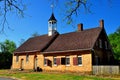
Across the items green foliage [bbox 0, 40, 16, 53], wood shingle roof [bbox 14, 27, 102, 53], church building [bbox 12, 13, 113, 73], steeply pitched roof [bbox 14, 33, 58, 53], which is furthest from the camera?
green foliage [bbox 0, 40, 16, 53]

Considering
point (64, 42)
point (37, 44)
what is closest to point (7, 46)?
point (37, 44)

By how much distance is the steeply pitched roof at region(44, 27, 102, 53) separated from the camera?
3203 centimetres

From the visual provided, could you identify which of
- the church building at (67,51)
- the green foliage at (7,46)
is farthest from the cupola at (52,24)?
the green foliage at (7,46)

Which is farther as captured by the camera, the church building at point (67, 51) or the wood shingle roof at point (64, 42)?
the wood shingle roof at point (64, 42)

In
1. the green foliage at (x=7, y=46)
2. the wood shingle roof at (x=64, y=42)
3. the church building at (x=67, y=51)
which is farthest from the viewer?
Result: the green foliage at (x=7, y=46)

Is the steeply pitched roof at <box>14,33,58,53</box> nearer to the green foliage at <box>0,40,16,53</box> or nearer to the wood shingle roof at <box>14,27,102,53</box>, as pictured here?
the wood shingle roof at <box>14,27,102,53</box>

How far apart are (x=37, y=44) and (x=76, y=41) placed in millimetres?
10362

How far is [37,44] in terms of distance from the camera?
42000 mm

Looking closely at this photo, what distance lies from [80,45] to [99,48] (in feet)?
10.0

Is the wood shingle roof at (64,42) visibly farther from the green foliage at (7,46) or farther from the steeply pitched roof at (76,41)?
the green foliage at (7,46)

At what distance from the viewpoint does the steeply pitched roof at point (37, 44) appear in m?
39.4

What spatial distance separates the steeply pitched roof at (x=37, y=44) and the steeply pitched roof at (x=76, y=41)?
50.0 inches

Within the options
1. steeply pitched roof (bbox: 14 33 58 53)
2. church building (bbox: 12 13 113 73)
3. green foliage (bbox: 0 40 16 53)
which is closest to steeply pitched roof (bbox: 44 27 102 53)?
church building (bbox: 12 13 113 73)

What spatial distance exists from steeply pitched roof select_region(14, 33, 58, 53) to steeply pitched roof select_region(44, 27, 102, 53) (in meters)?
1.27
